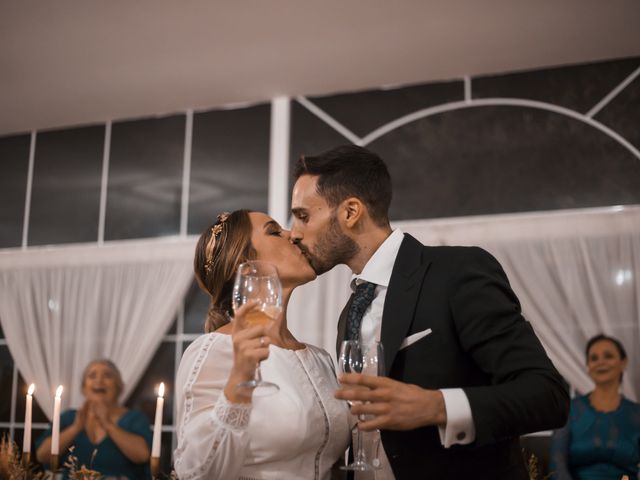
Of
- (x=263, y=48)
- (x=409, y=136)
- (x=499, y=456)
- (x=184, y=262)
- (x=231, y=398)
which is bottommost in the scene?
(x=499, y=456)

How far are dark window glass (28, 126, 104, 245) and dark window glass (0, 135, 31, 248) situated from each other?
148 millimetres

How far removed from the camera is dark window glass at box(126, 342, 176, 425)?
7.20 metres

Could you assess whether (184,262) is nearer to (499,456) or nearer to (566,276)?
(566,276)

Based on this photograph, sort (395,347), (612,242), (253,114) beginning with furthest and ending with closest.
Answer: (253,114), (612,242), (395,347)

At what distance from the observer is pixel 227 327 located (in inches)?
112

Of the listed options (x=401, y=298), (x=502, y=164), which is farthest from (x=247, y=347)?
(x=502, y=164)

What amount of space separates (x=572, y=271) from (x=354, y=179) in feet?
12.6

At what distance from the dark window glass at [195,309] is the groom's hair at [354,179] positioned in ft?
14.8

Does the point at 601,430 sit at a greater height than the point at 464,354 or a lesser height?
lesser

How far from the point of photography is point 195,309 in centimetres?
725

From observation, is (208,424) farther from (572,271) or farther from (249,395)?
(572,271)

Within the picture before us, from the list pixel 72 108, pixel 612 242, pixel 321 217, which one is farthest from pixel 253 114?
pixel 321 217

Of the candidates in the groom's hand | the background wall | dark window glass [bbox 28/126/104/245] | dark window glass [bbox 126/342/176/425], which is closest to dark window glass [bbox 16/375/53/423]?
the background wall

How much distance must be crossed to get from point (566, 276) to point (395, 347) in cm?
425
